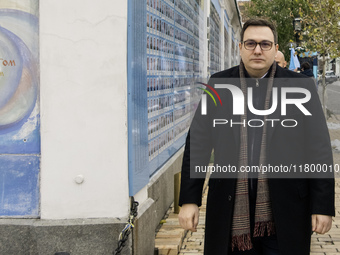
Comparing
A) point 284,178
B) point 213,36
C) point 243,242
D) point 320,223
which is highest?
point 213,36

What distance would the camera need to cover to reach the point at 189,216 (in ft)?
11.7

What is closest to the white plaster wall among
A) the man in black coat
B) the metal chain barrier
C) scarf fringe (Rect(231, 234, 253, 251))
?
the metal chain barrier

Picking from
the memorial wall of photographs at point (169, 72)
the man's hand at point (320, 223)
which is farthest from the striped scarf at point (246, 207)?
the memorial wall of photographs at point (169, 72)

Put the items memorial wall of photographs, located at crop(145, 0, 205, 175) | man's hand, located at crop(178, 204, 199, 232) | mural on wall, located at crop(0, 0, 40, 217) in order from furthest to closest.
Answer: memorial wall of photographs, located at crop(145, 0, 205, 175)
mural on wall, located at crop(0, 0, 40, 217)
man's hand, located at crop(178, 204, 199, 232)

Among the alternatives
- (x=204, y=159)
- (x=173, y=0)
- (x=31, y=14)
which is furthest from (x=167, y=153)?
(x=204, y=159)

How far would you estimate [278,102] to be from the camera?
354cm

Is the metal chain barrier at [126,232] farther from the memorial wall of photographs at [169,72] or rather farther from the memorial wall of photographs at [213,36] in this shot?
the memorial wall of photographs at [213,36]

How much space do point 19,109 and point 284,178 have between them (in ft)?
7.96

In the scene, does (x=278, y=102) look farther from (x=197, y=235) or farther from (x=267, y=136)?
(x=197, y=235)

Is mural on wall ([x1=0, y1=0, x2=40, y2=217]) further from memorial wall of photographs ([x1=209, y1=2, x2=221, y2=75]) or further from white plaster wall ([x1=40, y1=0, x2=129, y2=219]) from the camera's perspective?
memorial wall of photographs ([x1=209, y1=2, x2=221, y2=75])

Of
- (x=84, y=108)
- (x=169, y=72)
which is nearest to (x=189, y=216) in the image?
(x=84, y=108)

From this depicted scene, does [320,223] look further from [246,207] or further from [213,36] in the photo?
[213,36]

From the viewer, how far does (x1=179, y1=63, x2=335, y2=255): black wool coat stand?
3.45 metres

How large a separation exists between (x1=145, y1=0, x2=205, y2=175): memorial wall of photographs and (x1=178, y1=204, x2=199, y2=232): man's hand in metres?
2.33
